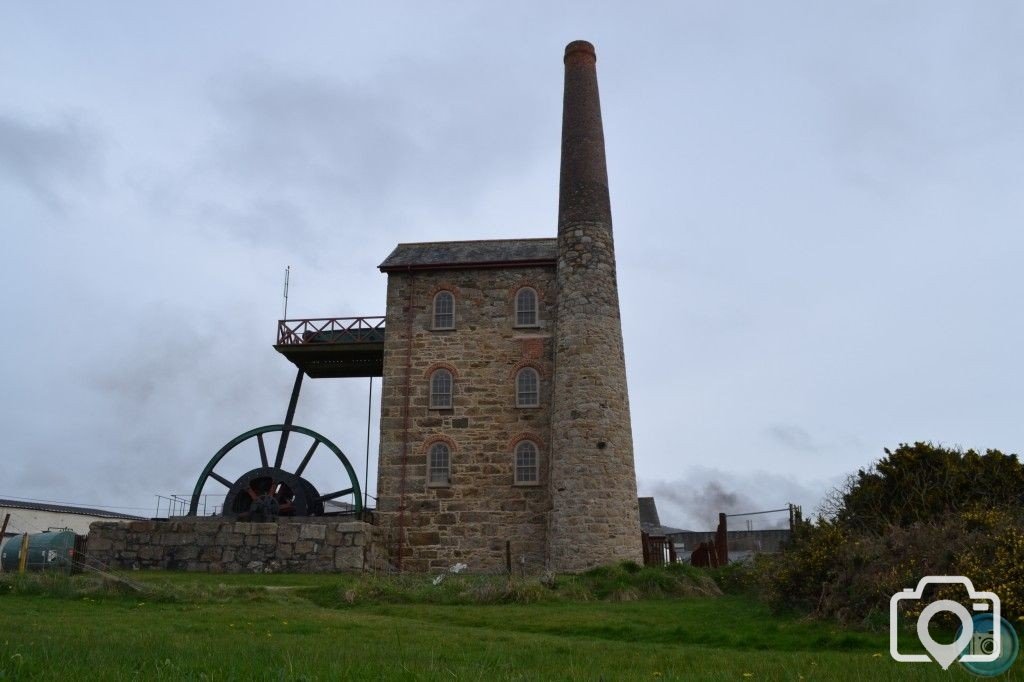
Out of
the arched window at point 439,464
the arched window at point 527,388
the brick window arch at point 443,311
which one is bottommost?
the arched window at point 439,464

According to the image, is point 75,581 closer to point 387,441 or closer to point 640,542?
point 387,441

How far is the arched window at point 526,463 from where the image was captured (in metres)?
24.3

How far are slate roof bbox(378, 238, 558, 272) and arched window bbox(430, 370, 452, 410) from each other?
10.5ft

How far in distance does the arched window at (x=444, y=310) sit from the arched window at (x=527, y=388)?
2492 mm

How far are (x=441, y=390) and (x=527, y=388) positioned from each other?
244cm

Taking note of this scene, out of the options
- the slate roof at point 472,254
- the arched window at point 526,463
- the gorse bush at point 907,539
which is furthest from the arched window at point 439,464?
the gorse bush at point 907,539

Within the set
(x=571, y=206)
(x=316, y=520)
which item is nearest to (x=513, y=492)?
(x=316, y=520)

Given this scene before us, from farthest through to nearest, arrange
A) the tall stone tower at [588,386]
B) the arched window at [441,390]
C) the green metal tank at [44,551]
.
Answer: the arched window at [441,390] < the tall stone tower at [588,386] < the green metal tank at [44,551]

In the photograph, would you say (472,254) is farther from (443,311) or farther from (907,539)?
(907,539)

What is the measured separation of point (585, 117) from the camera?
81.7ft

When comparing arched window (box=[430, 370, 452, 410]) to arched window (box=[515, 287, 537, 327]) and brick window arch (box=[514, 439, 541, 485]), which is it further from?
arched window (box=[515, 287, 537, 327])

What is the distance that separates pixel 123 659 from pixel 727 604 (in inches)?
416

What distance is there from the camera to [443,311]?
25.9 meters

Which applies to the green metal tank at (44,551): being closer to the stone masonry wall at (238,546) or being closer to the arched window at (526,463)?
the stone masonry wall at (238,546)
